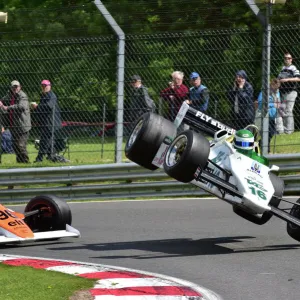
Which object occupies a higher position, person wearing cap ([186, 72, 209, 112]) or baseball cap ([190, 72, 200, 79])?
baseball cap ([190, 72, 200, 79])

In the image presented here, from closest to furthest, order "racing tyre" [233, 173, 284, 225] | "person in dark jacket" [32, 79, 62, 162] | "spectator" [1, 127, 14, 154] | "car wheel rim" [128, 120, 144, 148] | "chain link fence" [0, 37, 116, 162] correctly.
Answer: "racing tyre" [233, 173, 284, 225]
"car wheel rim" [128, 120, 144, 148]
"chain link fence" [0, 37, 116, 162]
"person in dark jacket" [32, 79, 62, 162]
"spectator" [1, 127, 14, 154]

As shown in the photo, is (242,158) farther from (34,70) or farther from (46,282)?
(34,70)

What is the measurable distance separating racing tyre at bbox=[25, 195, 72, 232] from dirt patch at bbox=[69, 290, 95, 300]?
10.2 feet

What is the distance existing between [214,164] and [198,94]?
4272 mm

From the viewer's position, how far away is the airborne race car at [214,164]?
9.32 metres

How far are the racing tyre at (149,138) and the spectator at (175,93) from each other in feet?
12.6

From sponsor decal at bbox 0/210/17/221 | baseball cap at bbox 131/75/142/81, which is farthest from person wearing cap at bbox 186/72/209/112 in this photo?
sponsor decal at bbox 0/210/17/221

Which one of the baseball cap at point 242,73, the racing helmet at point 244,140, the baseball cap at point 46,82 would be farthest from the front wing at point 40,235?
the baseball cap at point 46,82

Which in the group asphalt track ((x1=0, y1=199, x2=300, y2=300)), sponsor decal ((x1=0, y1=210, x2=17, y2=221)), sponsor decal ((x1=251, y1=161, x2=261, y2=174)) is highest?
sponsor decal ((x1=251, y1=161, x2=261, y2=174))

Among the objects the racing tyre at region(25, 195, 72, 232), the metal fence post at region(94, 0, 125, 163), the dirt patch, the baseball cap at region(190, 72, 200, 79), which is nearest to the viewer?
the dirt patch

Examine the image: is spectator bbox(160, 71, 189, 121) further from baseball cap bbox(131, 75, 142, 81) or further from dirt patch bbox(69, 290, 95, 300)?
dirt patch bbox(69, 290, 95, 300)

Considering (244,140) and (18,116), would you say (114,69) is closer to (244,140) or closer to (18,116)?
(18,116)

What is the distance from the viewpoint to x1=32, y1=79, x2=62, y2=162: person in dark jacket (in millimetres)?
14578

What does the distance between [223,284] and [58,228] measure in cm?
296
